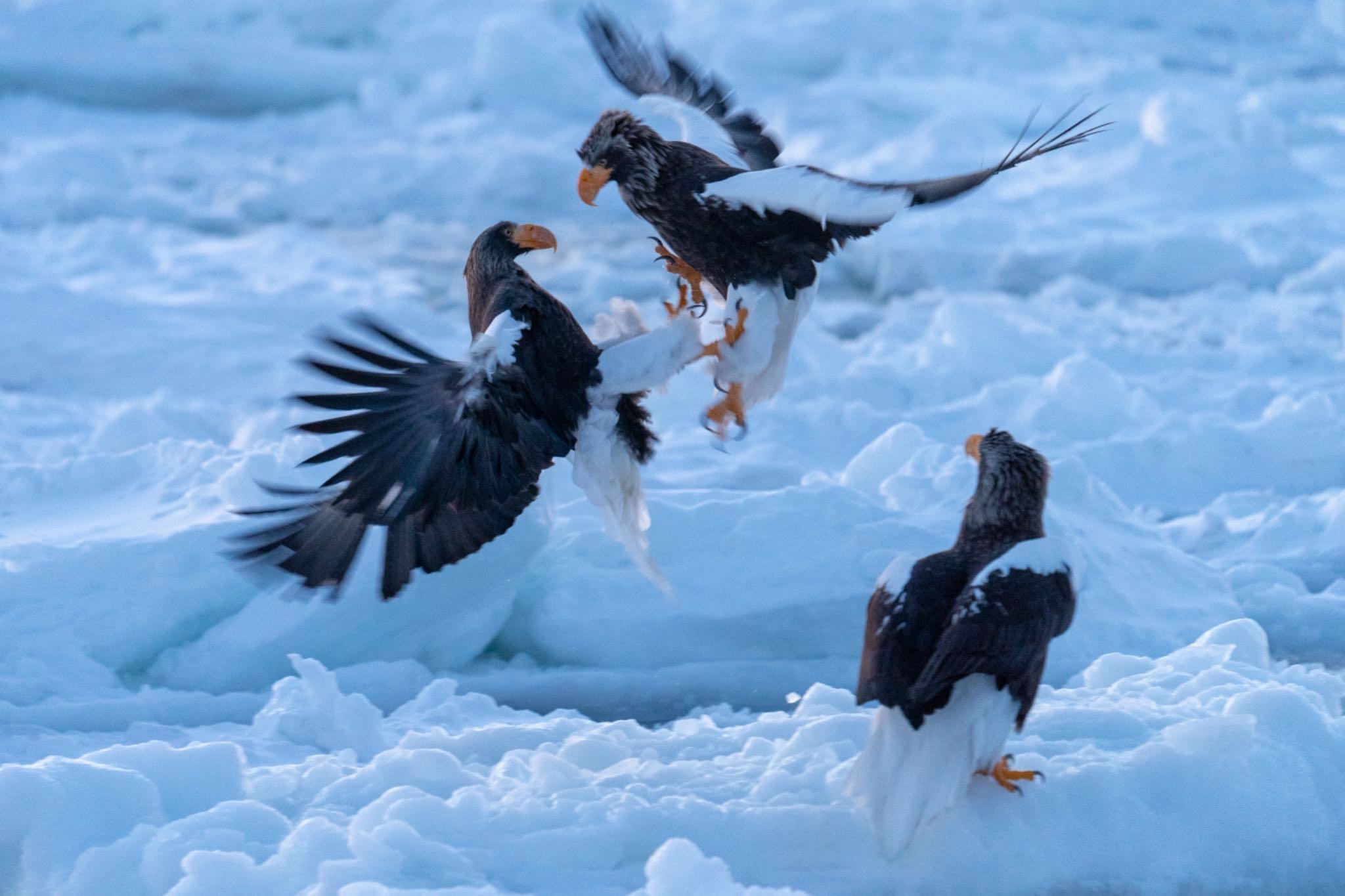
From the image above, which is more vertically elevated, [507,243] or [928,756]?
[507,243]

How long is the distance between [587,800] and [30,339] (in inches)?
217

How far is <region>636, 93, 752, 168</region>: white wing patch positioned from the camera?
12.6 feet

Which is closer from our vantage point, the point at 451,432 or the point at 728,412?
the point at 451,432

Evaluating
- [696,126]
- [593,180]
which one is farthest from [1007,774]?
[696,126]

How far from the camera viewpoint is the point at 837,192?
3.11 metres

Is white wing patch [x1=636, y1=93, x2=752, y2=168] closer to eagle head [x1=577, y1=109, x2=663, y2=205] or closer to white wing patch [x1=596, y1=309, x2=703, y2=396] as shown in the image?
eagle head [x1=577, y1=109, x2=663, y2=205]

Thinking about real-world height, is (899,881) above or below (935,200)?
below

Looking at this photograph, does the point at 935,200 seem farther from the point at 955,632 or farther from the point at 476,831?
the point at 476,831

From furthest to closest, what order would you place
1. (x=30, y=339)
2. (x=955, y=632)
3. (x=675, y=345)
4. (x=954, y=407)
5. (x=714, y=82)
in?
(x=30, y=339) → (x=954, y=407) → (x=714, y=82) → (x=675, y=345) → (x=955, y=632)

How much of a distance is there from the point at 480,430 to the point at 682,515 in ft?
4.61

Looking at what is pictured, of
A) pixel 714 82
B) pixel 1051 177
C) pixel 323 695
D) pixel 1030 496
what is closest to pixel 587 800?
pixel 323 695

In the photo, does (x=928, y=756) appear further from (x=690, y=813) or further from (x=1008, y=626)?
(x=690, y=813)

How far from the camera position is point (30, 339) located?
296 inches

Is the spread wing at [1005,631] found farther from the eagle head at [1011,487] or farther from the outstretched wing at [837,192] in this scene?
the outstretched wing at [837,192]
